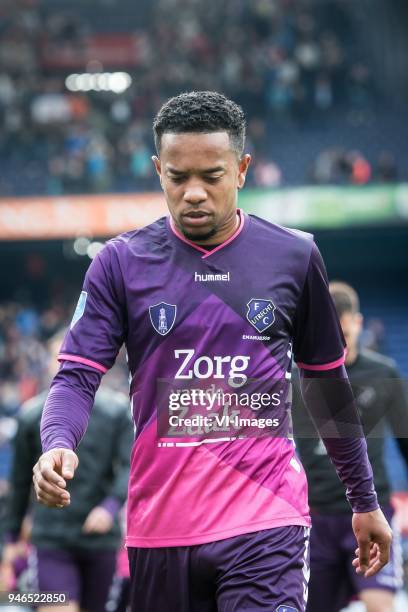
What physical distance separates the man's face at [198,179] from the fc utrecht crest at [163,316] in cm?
25

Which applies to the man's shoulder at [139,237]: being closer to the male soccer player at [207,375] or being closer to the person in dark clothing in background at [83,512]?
the male soccer player at [207,375]

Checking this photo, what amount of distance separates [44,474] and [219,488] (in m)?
0.62

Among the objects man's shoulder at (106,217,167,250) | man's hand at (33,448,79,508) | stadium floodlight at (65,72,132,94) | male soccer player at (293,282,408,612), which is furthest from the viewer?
stadium floodlight at (65,72,132,94)

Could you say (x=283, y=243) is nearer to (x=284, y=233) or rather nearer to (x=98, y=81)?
(x=284, y=233)

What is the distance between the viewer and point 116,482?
21.1 ft

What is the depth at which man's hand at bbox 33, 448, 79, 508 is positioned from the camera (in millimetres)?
2873

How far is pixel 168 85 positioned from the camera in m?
25.0

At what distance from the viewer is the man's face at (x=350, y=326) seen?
231 inches

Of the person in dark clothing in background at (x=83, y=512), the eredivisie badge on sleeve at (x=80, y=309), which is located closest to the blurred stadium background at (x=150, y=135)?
the person in dark clothing in background at (x=83, y=512)

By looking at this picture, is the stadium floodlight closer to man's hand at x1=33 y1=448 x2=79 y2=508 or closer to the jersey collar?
the jersey collar

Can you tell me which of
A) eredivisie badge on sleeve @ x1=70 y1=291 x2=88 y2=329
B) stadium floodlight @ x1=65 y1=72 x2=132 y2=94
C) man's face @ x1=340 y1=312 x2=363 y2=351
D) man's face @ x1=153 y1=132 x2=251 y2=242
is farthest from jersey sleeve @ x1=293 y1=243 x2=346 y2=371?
stadium floodlight @ x1=65 y1=72 x2=132 y2=94

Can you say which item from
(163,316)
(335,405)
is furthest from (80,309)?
(335,405)

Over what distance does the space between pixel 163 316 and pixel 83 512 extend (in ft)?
10.5

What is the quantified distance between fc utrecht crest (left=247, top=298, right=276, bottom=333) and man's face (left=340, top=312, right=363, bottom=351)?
2.42 meters
